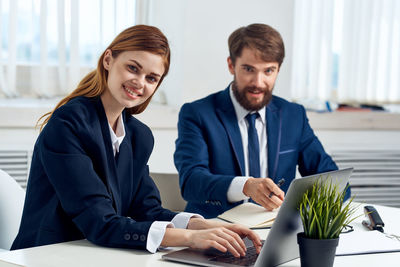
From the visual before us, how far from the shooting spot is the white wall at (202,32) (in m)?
3.37

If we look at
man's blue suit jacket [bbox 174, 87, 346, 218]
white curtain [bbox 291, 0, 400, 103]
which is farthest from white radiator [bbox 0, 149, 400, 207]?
man's blue suit jacket [bbox 174, 87, 346, 218]

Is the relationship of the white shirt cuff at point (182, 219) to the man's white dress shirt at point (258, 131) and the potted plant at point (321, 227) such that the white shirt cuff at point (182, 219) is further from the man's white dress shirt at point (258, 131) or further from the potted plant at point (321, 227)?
the man's white dress shirt at point (258, 131)

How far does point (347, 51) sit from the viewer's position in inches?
158

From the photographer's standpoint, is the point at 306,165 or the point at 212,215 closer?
the point at 212,215

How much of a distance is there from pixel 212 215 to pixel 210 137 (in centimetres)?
33

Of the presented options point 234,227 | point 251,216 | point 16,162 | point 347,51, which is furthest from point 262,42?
point 347,51

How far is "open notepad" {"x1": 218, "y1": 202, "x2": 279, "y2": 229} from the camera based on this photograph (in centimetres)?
179

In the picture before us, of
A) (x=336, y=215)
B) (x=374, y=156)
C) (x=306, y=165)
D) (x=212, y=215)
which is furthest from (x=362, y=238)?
(x=374, y=156)

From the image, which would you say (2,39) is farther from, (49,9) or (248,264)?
(248,264)

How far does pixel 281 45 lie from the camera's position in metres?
2.48

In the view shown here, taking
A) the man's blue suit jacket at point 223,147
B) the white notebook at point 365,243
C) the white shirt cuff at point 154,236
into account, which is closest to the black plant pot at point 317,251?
the white notebook at point 365,243

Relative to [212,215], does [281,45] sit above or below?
above

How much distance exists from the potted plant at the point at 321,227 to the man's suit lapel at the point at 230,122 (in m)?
1.14

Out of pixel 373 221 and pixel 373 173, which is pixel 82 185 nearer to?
pixel 373 221
